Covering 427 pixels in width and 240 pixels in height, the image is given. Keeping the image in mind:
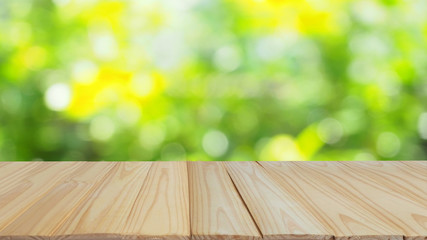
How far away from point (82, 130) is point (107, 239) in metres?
2.20

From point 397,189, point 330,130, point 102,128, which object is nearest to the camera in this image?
point 397,189

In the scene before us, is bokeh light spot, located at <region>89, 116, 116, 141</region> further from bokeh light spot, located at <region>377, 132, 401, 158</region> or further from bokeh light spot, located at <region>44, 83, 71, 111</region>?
bokeh light spot, located at <region>377, 132, 401, 158</region>

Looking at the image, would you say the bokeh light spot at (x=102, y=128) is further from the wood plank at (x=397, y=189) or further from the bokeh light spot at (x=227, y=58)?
the wood plank at (x=397, y=189)

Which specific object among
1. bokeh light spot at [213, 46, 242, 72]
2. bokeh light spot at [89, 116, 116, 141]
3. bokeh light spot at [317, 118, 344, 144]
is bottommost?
bokeh light spot at [317, 118, 344, 144]

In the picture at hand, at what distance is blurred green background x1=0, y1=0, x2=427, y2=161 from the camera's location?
108 inches

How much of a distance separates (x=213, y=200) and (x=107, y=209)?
14 centimetres

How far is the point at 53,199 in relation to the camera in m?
0.83

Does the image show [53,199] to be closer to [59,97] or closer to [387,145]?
[59,97]

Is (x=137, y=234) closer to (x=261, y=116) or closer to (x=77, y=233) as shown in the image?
(x=77, y=233)

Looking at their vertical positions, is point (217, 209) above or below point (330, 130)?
above

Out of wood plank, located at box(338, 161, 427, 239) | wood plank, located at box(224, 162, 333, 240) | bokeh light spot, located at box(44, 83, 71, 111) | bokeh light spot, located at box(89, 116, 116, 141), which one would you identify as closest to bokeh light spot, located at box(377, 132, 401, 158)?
bokeh light spot, located at box(89, 116, 116, 141)

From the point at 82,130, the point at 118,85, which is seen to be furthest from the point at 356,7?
the point at 82,130

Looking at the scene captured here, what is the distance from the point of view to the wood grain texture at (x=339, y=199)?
2.26 feet

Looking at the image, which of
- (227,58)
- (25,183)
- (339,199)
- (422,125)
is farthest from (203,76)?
(339,199)
